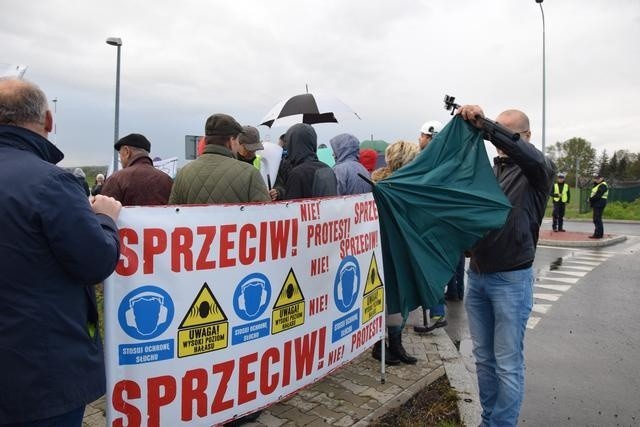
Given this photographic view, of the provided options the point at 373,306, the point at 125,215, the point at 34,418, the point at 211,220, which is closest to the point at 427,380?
the point at 373,306

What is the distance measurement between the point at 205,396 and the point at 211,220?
3.16 ft

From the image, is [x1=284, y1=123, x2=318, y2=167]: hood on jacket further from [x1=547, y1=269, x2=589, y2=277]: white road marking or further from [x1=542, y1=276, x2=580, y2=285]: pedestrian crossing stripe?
[x1=547, y1=269, x2=589, y2=277]: white road marking

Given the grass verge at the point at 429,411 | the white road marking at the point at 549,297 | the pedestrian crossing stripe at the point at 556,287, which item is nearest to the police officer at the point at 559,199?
the pedestrian crossing stripe at the point at 556,287

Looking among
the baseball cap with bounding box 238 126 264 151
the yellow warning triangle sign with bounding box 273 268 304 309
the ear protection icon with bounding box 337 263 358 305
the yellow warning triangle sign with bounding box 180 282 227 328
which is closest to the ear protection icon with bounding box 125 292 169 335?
the yellow warning triangle sign with bounding box 180 282 227 328

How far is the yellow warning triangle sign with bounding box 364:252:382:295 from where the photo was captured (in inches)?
160

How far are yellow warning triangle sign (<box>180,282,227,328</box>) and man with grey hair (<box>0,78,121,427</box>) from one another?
777 millimetres

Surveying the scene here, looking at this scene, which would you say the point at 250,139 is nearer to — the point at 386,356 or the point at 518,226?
the point at 386,356

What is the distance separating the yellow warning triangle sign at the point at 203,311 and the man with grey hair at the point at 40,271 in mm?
777

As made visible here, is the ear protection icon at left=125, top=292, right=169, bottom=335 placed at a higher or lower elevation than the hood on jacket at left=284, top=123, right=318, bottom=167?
lower

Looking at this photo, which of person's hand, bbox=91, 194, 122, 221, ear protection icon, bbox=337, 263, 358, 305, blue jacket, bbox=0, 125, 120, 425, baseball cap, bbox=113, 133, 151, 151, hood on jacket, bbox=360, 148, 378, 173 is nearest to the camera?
blue jacket, bbox=0, 125, 120, 425

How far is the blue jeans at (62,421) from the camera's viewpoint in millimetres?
1851

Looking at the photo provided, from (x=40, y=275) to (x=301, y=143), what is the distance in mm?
3124

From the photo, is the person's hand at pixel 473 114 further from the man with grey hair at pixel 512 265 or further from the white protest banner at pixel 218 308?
the white protest banner at pixel 218 308

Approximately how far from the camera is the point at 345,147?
16.2ft
